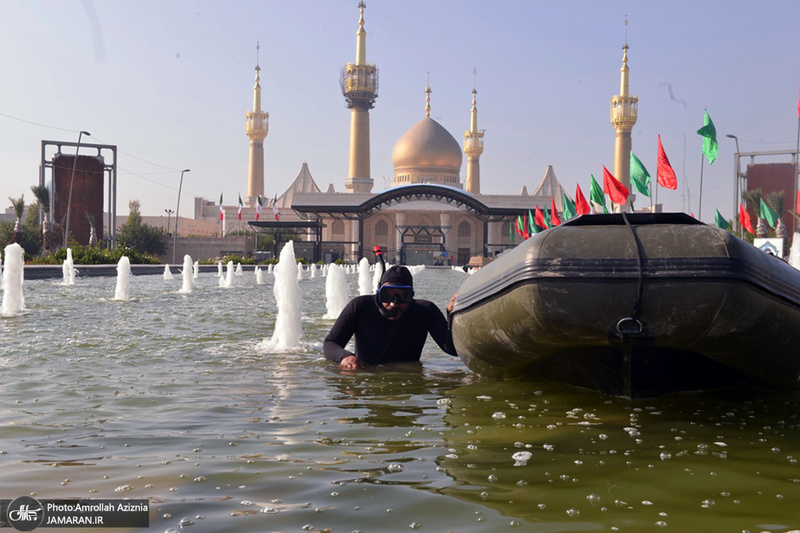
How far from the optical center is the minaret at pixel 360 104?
323ft

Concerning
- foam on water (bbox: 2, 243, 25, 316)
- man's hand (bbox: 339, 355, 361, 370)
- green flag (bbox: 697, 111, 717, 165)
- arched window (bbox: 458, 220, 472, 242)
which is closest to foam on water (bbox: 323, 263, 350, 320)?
foam on water (bbox: 2, 243, 25, 316)

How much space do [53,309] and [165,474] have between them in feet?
37.3

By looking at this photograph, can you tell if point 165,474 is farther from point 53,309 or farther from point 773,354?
point 53,309

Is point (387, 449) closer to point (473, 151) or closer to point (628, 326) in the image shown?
point (628, 326)

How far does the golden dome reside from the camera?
94625mm

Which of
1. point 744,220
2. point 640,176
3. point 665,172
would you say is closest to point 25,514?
point 665,172

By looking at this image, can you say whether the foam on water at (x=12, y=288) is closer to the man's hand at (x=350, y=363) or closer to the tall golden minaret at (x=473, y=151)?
the man's hand at (x=350, y=363)

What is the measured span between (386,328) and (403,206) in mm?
77073

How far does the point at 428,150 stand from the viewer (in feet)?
310

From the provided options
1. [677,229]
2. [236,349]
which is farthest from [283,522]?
[236,349]

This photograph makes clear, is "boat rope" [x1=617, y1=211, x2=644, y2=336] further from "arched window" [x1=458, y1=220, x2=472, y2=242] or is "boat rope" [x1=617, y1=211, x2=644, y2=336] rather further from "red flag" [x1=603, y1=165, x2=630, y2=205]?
"arched window" [x1=458, y1=220, x2=472, y2=242]

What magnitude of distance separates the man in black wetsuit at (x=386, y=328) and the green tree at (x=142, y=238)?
52478 mm

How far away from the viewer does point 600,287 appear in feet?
14.7

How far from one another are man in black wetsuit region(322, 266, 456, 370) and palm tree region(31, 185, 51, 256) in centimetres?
3478
